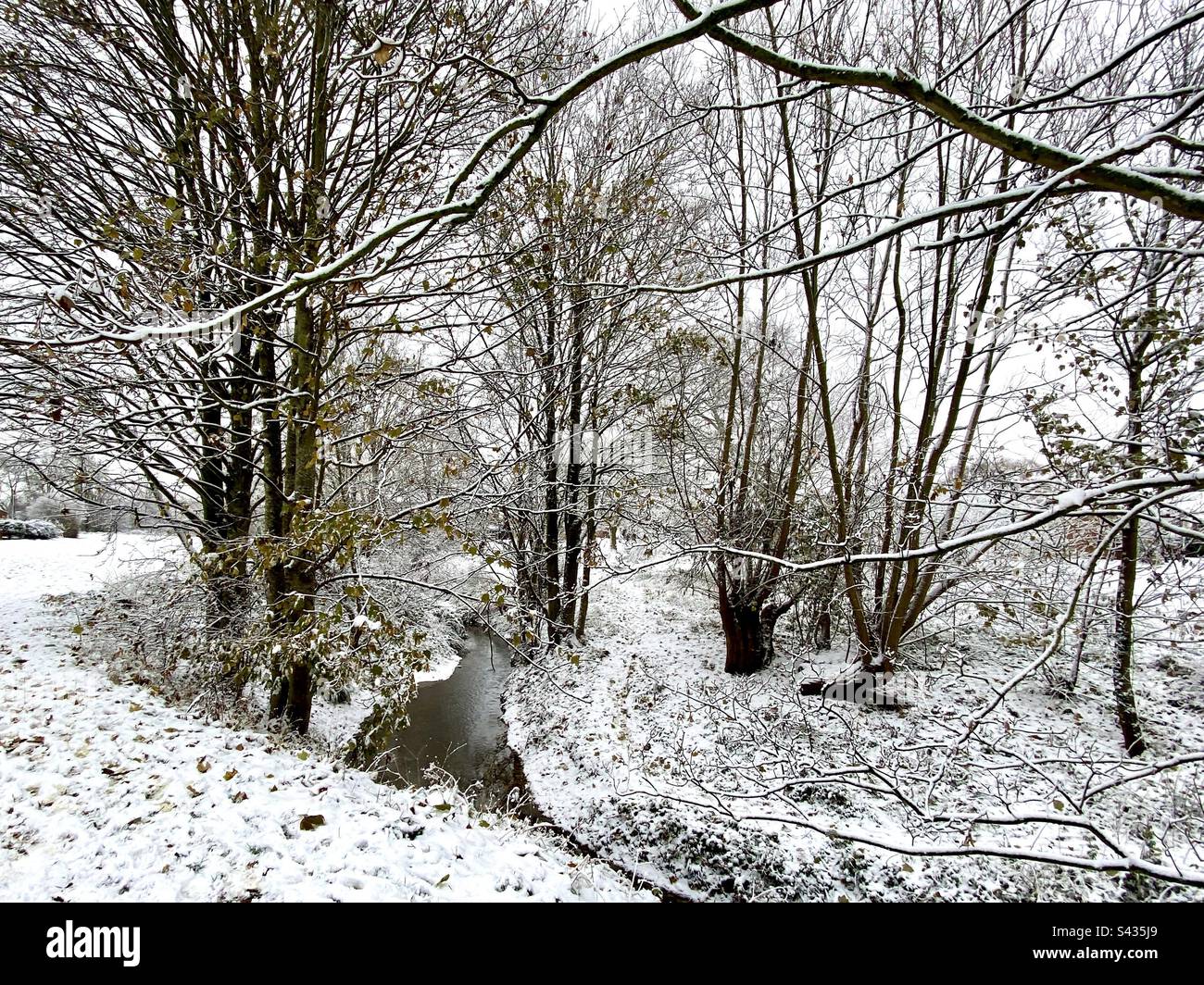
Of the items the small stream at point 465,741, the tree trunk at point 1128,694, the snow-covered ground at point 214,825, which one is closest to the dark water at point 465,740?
the small stream at point 465,741

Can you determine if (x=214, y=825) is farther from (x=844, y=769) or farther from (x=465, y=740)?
(x=465, y=740)

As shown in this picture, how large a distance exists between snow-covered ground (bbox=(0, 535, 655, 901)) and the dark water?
1.59 m

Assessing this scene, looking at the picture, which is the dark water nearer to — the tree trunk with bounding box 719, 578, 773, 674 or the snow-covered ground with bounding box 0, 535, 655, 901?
the snow-covered ground with bounding box 0, 535, 655, 901

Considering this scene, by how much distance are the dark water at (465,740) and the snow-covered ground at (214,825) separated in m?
1.59

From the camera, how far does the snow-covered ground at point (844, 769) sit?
423 cm

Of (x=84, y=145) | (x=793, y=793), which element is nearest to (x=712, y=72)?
(x=84, y=145)

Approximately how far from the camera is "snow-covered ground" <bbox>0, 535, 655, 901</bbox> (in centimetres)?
284

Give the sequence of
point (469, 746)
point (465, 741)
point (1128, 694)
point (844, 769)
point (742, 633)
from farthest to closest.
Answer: point (742, 633) → point (465, 741) → point (469, 746) → point (1128, 694) → point (844, 769)

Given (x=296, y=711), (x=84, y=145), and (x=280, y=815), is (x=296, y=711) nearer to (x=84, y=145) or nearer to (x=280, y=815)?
(x=280, y=815)

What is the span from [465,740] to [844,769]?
7.19 metres

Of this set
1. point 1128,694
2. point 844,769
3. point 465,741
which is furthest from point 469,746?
point 1128,694

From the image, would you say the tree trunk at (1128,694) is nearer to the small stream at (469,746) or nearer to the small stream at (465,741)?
the small stream at (469,746)

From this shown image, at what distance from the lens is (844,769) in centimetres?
267
